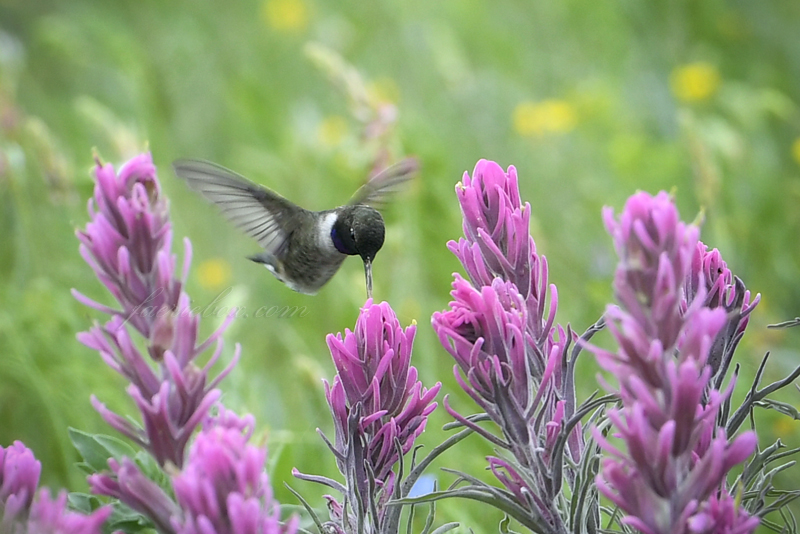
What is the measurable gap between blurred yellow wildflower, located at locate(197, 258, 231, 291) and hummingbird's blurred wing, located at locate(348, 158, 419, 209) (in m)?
2.00

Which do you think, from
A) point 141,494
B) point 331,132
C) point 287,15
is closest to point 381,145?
point 331,132

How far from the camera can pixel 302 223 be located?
2.23 metres

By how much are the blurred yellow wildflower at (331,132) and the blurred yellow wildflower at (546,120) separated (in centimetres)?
101

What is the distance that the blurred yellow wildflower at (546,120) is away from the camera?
463cm

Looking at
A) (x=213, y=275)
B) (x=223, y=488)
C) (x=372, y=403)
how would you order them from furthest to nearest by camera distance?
1. (x=213, y=275)
2. (x=372, y=403)
3. (x=223, y=488)

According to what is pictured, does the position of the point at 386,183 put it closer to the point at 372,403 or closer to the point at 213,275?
the point at 372,403

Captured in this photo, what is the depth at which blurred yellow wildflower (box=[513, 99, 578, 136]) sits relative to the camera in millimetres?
4629

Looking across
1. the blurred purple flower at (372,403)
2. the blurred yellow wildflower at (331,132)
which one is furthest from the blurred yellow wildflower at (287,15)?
the blurred purple flower at (372,403)

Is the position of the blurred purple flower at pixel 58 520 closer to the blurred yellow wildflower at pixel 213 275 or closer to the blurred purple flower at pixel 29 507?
the blurred purple flower at pixel 29 507

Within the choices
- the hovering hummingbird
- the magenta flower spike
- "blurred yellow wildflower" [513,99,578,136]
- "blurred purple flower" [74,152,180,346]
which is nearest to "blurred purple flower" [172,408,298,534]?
"blurred purple flower" [74,152,180,346]

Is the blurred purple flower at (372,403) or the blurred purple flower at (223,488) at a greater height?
the blurred purple flower at (372,403)

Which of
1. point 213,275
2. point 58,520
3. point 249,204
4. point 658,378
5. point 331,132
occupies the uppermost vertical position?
point 331,132

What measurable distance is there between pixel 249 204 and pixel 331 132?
2663mm

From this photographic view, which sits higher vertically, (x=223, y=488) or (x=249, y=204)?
(x=249, y=204)
